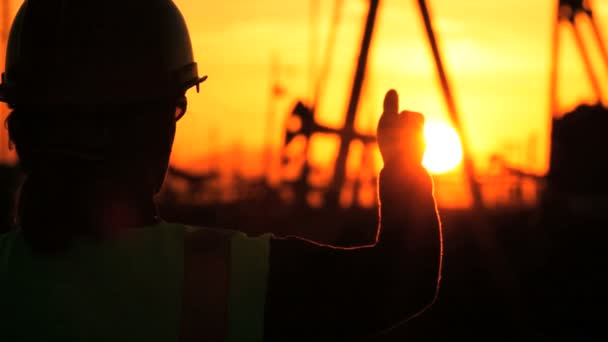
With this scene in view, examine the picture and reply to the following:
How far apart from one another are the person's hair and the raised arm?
334mm

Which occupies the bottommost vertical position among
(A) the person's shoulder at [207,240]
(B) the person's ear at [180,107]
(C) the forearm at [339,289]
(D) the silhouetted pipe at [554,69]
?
(C) the forearm at [339,289]

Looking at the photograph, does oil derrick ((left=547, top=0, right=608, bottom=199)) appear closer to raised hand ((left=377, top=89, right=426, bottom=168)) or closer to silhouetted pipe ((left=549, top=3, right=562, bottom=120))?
silhouetted pipe ((left=549, top=3, right=562, bottom=120))

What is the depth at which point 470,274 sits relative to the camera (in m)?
17.0

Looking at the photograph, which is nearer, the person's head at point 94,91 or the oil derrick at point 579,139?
the person's head at point 94,91

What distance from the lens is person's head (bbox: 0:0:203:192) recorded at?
8.40 ft

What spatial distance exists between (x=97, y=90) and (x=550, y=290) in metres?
13.9

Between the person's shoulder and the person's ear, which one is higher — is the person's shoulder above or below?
below

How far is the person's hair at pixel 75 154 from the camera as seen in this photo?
97.9 inches

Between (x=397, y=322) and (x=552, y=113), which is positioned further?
(x=552, y=113)

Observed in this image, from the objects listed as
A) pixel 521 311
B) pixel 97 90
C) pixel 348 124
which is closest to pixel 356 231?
pixel 521 311

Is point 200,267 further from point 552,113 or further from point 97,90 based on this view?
point 552,113

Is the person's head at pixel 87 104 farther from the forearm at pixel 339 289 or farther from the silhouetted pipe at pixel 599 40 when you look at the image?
the silhouetted pipe at pixel 599 40

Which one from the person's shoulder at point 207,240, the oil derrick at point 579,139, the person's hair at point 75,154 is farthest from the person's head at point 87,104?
the oil derrick at point 579,139

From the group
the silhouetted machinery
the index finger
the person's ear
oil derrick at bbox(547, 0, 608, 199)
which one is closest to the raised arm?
the index finger
